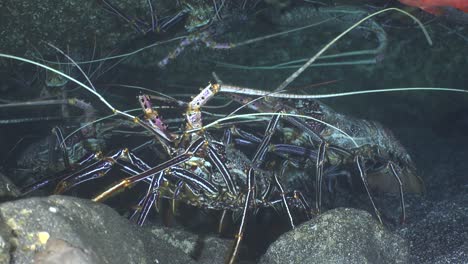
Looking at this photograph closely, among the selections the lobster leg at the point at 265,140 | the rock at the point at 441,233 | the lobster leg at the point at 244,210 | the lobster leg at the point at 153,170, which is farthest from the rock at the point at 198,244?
the rock at the point at 441,233

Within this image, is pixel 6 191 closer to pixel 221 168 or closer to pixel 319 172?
pixel 221 168

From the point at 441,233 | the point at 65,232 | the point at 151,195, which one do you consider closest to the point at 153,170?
the point at 151,195

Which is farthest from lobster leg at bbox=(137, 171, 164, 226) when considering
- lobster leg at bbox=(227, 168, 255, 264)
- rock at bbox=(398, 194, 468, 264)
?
rock at bbox=(398, 194, 468, 264)

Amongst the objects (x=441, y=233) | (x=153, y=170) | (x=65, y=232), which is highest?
(x=65, y=232)

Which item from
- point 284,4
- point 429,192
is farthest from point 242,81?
point 429,192

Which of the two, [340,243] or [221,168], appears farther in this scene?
[221,168]

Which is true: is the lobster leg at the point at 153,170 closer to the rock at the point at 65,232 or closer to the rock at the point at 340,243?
the rock at the point at 65,232
